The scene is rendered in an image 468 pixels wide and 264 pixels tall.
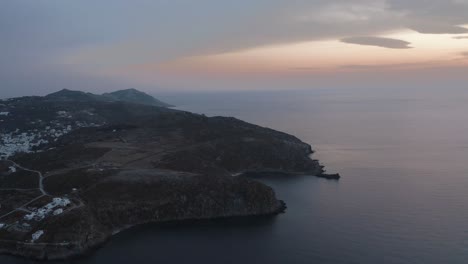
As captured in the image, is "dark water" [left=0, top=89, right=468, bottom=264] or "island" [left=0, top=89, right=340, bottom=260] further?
"island" [left=0, top=89, right=340, bottom=260]

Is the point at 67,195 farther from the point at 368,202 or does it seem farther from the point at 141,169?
the point at 368,202

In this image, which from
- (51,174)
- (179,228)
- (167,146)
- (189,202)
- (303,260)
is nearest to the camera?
(303,260)

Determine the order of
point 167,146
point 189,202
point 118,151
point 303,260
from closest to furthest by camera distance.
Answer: point 303,260 → point 189,202 → point 118,151 → point 167,146

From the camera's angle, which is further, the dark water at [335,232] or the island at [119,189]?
the island at [119,189]

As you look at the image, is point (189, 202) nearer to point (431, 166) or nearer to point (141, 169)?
point (141, 169)

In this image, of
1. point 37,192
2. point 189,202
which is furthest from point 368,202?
point 37,192

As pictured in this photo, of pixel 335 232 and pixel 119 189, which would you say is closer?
pixel 335 232

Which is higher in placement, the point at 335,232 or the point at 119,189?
the point at 119,189

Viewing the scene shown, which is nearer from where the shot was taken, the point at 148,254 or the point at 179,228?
the point at 148,254

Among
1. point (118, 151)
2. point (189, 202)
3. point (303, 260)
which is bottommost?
point (303, 260)

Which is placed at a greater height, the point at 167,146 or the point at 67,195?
the point at 167,146
